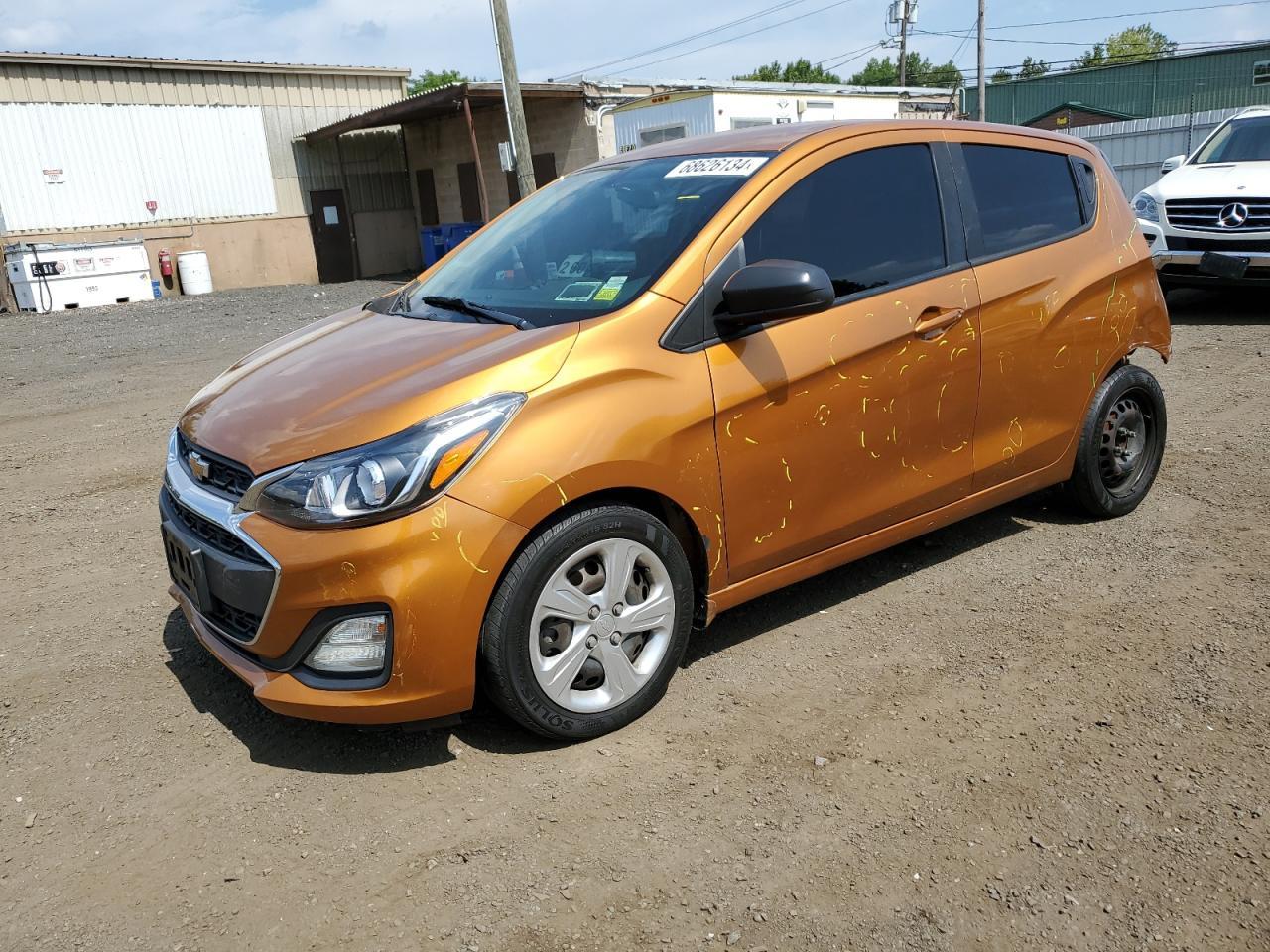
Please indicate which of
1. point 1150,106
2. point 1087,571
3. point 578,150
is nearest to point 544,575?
point 1087,571

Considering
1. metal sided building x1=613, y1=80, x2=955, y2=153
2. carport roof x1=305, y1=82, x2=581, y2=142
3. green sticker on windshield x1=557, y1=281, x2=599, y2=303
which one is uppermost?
carport roof x1=305, y1=82, x2=581, y2=142

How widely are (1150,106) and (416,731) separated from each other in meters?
42.7

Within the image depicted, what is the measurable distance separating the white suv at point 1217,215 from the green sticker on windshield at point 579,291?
739cm

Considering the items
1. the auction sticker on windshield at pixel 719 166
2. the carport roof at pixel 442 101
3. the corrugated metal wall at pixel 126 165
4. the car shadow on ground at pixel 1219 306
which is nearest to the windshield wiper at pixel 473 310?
the auction sticker on windshield at pixel 719 166

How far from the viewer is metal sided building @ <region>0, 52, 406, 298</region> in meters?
23.1

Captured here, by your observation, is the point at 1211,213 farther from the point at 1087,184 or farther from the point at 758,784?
the point at 758,784

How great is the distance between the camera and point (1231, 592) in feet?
13.1

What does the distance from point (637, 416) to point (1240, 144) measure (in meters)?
10.3

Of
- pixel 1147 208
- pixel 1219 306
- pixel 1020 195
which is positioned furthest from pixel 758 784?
pixel 1219 306

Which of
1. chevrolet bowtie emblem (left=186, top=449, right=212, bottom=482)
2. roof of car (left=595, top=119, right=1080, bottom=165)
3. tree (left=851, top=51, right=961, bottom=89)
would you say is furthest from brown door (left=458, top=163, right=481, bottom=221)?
tree (left=851, top=51, right=961, bottom=89)

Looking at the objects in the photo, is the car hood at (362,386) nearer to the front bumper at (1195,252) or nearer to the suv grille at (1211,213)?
the front bumper at (1195,252)

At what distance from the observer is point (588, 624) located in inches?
120

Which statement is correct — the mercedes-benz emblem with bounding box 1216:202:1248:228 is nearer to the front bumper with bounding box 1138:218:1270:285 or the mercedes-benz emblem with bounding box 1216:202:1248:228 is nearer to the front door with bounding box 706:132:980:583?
the front bumper with bounding box 1138:218:1270:285

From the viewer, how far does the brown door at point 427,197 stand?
28.6 m
